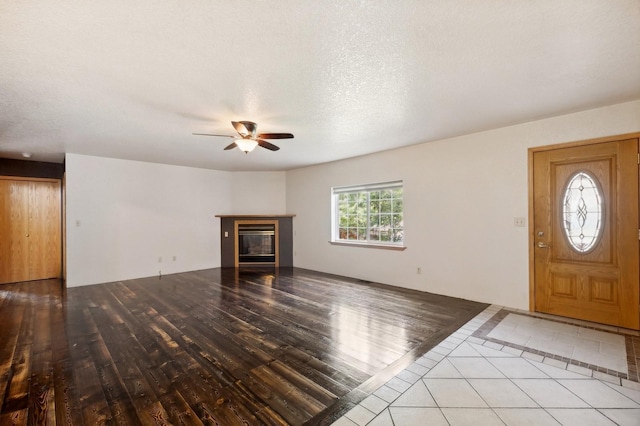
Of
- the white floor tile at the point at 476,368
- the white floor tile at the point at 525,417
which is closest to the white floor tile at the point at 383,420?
the white floor tile at the point at 525,417

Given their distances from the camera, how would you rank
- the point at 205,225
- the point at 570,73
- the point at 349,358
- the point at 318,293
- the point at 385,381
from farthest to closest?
the point at 205,225, the point at 318,293, the point at 349,358, the point at 570,73, the point at 385,381

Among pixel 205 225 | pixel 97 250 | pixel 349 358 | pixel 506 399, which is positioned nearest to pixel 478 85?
pixel 506 399

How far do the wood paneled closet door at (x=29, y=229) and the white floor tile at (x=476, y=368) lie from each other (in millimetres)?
7604

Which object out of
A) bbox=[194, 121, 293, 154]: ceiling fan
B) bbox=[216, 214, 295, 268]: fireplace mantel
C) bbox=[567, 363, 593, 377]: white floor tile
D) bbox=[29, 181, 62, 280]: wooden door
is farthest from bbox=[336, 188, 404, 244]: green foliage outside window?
bbox=[29, 181, 62, 280]: wooden door

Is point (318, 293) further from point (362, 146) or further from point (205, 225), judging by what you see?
point (205, 225)

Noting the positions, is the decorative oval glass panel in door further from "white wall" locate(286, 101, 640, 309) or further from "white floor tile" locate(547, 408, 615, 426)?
"white floor tile" locate(547, 408, 615, 426)

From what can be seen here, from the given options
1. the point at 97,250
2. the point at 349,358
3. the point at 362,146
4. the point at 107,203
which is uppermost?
the point at 362,146

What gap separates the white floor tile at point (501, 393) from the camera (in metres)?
1.87

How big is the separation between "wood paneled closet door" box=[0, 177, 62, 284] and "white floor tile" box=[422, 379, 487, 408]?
7468 millimetres

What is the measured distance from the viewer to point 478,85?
2523 millimetres

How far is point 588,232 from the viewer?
3.22 metres

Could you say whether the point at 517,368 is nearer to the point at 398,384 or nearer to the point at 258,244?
the point at 398,384

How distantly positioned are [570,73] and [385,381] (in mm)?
2892

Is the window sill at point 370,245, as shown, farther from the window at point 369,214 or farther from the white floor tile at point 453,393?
the white floor tile at point 453,393
